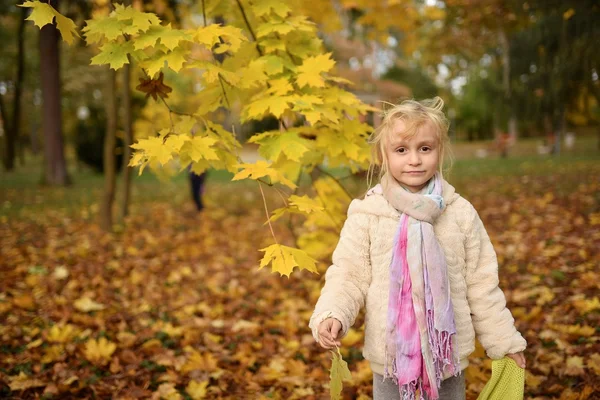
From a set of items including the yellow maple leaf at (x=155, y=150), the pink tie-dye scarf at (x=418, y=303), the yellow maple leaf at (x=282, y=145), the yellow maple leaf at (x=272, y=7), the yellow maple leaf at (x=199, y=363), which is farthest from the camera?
the yellow maple leaf at (x=199, y=363)

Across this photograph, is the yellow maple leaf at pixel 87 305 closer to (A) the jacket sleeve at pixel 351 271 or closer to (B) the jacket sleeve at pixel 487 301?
(A) the jacket sleeve at pixel 351 271

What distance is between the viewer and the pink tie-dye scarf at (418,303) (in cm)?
175

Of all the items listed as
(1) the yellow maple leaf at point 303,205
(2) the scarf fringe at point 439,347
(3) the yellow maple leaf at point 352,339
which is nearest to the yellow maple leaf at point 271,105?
(1) the yellow maple leaf at point 303,205

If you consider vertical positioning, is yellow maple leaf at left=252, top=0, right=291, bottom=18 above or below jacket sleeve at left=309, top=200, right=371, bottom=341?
above

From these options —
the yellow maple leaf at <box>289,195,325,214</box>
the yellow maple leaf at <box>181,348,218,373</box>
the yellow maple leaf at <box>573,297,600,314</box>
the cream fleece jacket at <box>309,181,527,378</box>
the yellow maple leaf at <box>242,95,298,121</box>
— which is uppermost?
the yellow maple leaf at <box>242,95,298,121</box>

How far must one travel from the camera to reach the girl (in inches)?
69.4

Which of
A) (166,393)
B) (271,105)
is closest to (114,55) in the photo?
(271,105)

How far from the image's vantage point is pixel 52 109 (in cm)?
1291

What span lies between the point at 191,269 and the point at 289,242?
150 centimetres

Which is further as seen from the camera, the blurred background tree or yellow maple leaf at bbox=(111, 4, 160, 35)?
the blurred background tree

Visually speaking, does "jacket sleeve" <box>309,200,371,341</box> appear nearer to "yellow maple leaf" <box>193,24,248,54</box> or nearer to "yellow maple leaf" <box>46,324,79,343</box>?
"yellow maple leaf" <box>193,24,248,54</box>

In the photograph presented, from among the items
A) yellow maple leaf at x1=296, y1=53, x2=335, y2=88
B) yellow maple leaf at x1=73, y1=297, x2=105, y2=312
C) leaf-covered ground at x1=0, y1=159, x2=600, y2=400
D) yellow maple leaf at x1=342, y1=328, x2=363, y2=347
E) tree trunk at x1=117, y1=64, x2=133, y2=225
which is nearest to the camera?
yellow maple leaf at x1=296, y1=53, x2=335, y2=88

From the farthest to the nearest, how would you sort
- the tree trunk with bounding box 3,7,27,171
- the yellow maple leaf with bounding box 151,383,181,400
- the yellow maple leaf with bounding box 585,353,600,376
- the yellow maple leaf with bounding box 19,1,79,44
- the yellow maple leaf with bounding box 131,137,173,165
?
the tree trunk with bounding box 3,7,27,171
the yellow maple leaf with bounding box 151,383,181,400
the yellow maple leaf with bounding box 585,353,600,376
the yellow maple leaf with bounding box 131,137,173,165
the yellow maple leaf with bounding box 19,1,79,44

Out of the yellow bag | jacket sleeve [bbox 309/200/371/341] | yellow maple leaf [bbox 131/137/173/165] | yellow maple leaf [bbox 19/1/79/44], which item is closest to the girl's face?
jacket sleeve [bbox 309/200/371/341]
